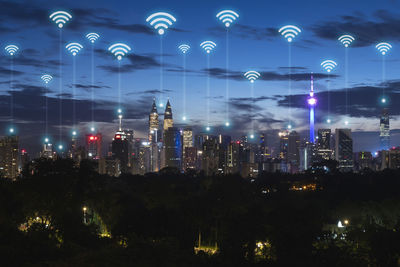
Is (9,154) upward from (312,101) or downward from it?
downward

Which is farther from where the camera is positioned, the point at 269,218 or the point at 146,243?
the point at 269,218

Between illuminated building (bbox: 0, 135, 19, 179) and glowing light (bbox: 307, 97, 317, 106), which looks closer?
illuminated building (bbox: 0, 135, 19, 179)

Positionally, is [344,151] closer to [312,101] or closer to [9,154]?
[312,101]

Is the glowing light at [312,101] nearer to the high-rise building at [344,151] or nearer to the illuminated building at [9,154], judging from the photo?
the high-rise building at [344,151]

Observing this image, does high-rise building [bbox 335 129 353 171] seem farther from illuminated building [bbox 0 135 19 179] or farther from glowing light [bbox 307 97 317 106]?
illuminated building [bbox 0 135 19 179]

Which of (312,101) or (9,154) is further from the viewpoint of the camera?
(312,101)

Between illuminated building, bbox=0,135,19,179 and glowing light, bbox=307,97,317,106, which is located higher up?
glowing light, bbox=307,97,317,106

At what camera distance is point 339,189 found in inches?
2175

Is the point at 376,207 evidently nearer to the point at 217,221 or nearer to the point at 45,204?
the point at 217,221

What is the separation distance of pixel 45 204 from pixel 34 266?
14895 millimetres

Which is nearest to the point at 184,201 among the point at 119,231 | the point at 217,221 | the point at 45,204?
the point at 217,221

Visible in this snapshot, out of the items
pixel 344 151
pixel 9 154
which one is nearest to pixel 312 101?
pixel 344 151

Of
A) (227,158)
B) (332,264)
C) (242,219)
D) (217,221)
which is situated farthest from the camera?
(227,158)

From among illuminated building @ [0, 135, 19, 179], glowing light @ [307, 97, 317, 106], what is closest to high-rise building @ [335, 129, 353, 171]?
glowing light @ [307, 97, 317, 106]
